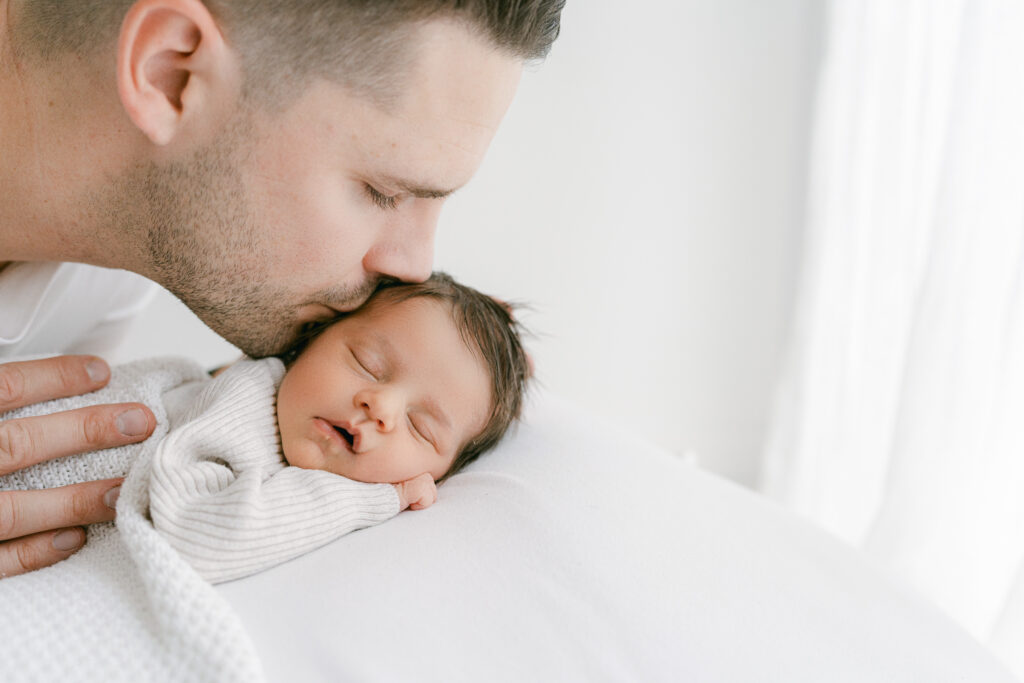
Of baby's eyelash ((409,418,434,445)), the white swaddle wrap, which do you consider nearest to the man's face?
the white swaddle wrap

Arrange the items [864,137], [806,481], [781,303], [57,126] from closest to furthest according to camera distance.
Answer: [57,126]
[864,137]
[806,481]
[781,303]

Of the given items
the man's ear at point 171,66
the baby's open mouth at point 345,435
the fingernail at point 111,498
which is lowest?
the fingernail at point 111,498

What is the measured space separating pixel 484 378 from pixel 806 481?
1314mm

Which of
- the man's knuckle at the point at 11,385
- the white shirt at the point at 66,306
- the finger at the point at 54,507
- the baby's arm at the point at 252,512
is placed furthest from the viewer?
the white shirt at the point at 66,306

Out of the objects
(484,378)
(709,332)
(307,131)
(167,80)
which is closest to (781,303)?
(709,332)

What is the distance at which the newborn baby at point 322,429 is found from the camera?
1.00 m

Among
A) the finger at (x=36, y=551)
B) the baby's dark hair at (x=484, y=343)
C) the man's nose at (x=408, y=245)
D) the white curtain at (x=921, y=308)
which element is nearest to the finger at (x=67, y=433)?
the finger at (x=36, y=551)

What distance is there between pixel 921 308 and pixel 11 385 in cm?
173

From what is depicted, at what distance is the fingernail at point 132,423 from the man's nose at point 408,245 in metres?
0.41

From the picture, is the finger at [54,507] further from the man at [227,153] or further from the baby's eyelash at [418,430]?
the baby's eyelash at [418,430]

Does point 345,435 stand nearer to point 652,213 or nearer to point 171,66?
point 171,66

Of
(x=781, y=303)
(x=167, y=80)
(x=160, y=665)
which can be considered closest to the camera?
(x=160, y=665)

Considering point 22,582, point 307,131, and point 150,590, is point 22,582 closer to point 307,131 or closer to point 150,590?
point 150,590

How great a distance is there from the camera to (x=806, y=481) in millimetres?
2256
